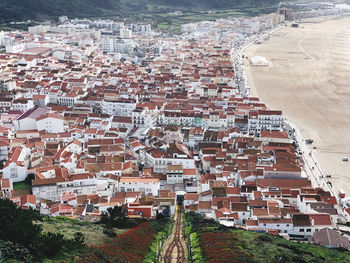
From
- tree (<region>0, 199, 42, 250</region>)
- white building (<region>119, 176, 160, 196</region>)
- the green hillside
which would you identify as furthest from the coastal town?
tree (<region>0, 199, 42, 250</region>)

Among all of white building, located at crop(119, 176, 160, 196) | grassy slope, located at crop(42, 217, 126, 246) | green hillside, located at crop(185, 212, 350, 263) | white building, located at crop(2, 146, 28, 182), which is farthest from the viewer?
white building, located at crop(2, 146, 28, 182)

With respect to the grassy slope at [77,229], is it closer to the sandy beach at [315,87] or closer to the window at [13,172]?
the window at [13,172]

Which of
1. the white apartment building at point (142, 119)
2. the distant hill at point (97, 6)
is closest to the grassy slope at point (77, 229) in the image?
the white apartment building at point (142, 119)

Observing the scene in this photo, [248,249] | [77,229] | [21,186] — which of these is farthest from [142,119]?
[248,249]

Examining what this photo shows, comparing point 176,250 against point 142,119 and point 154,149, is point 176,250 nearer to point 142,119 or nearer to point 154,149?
point 154,149

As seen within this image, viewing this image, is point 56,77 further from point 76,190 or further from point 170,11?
point 170,11

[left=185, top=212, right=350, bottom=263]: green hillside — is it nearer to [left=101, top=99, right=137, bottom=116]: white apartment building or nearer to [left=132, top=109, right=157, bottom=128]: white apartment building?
[left=132, top=109, right=157, bottom=128]: white apartment building

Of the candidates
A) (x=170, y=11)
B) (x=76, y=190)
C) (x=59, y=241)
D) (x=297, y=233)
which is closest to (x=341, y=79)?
(x=297, y=233)
